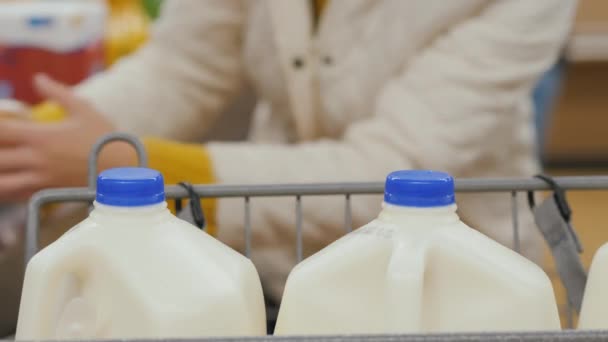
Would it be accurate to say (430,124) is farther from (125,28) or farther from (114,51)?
(125,28)

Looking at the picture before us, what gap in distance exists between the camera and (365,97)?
3.98ft

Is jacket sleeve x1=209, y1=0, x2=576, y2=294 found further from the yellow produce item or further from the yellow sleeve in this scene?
the yellow produce item

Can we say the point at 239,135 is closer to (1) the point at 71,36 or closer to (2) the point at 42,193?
(1) the point at 71,36

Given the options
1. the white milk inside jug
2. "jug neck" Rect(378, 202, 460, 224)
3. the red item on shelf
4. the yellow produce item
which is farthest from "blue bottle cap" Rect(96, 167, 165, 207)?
the yellow produce item

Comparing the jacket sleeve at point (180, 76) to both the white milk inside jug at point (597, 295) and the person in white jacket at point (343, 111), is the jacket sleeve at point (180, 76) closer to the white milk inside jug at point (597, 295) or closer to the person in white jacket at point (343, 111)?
the person in white jacket at point (343, 111)

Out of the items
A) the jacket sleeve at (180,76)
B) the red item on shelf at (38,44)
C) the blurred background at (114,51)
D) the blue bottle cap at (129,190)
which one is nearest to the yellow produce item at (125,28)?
the blurred background at (114,51)

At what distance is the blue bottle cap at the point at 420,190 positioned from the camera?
1.72 ft

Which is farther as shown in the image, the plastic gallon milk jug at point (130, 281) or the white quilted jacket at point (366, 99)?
the white quilted jacket at point (366, 99)

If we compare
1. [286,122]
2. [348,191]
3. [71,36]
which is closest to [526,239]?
[286,122]

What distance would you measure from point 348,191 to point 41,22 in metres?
1.00

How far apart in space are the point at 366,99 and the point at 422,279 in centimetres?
73

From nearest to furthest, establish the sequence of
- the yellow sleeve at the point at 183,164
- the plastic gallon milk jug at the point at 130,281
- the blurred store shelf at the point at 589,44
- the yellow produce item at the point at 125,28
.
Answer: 1. the plastic gallon milk jug at the point at 130,281
2. the yellow sleeve at the point at 183,164
3. the yellow produce item at the point at 125,28
4. the blurred store shelf at the point at 589,44

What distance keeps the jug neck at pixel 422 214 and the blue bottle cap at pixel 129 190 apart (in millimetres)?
136

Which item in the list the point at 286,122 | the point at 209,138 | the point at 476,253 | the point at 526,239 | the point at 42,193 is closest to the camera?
the point at 476,253
